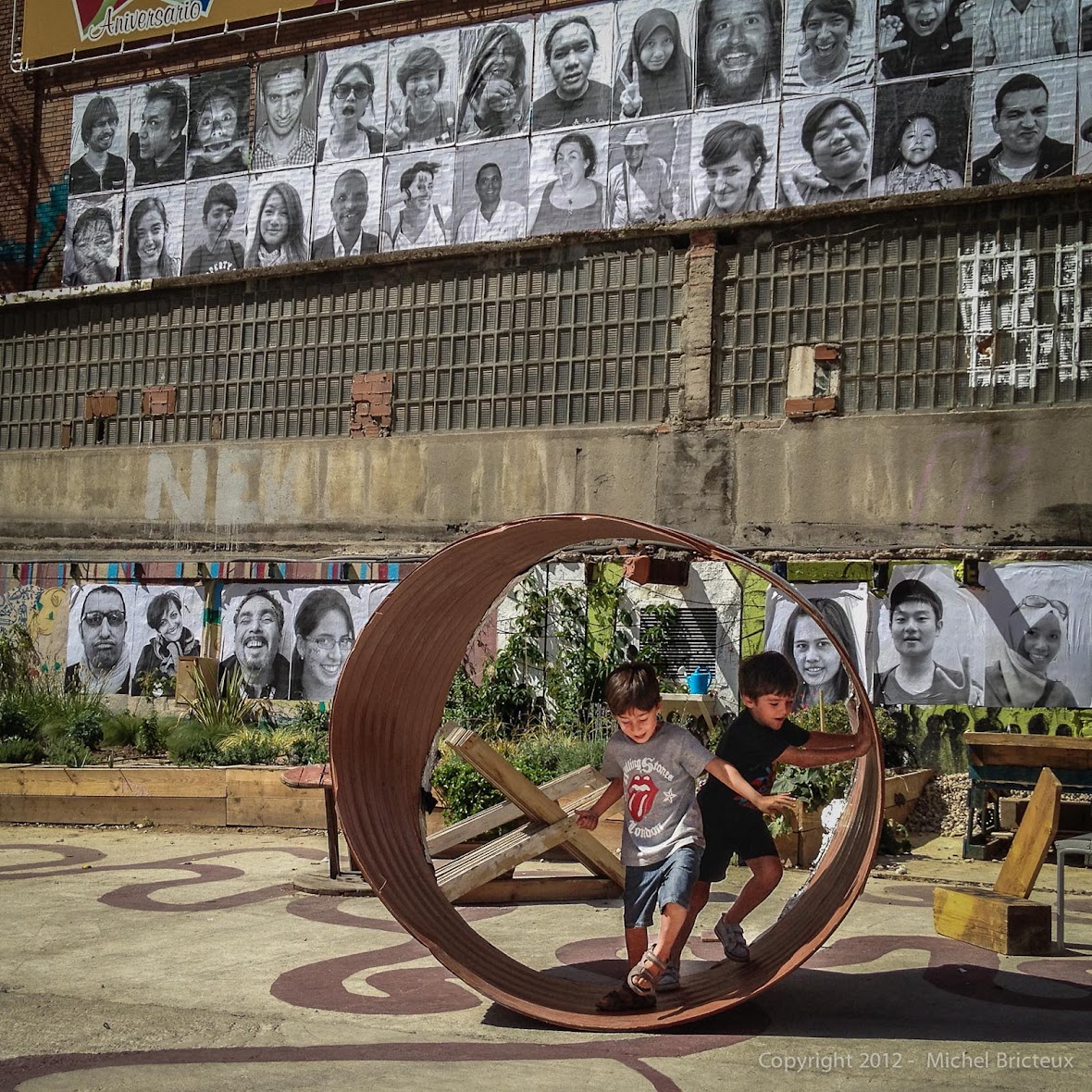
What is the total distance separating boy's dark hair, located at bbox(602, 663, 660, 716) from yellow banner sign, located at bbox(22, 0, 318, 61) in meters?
16.8

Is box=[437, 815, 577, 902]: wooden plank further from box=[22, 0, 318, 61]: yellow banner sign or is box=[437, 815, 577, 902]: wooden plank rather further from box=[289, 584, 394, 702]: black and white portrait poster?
box=[22, 0, 318, 61]: yellow banner sign

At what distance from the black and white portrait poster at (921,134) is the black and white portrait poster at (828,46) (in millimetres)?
477

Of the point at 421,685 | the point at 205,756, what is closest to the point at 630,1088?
the point at 421,685

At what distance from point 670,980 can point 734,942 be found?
409 mm

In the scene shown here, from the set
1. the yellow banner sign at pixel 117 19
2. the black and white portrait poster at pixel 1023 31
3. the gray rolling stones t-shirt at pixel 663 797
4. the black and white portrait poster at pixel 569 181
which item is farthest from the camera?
the yellow banner sign at pixel 117 19

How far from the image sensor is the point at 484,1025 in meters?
5.76

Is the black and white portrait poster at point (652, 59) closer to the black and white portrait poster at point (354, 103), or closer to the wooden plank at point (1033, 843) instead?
the black and white portrait poster at point (354, 103)

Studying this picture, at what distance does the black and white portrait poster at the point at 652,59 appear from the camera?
17391 mm

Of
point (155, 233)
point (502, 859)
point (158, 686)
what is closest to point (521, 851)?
point (502, 859)

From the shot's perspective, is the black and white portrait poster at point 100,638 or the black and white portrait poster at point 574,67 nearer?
the black and white portrait poster at point 574,67

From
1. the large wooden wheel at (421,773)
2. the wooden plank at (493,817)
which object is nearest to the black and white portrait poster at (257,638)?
the wooden plank at (493,817)

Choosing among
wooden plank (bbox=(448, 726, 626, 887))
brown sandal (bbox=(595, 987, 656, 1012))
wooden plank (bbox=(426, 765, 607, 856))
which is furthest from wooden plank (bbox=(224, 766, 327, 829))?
brown sandal (bbox=(595, 987, 656, 1012))

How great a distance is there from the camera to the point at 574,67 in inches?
709

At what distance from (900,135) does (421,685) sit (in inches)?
460
